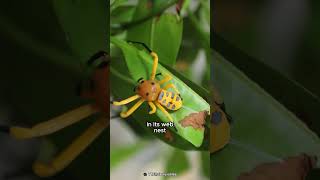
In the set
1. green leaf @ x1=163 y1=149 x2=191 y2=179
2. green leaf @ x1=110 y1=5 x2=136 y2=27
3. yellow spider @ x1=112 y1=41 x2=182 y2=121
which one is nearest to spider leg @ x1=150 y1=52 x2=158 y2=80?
yellow spider @ x1=112 y1=41 x2=182 y2=121

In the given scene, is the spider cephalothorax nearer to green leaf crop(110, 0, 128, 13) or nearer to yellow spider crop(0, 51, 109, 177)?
yellow spider crop(0, 51, 109, 177)

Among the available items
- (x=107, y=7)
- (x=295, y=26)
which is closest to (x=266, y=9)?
(x=295, y=26)

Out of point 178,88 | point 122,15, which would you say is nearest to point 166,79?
point 178,88

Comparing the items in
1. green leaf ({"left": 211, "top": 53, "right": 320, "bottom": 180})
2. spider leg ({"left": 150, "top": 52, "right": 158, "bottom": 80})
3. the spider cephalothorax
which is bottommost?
green leaf ({"left": 211, "top": 53, "right": 320, "bottom": 180})

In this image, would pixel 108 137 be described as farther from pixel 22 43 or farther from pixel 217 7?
pixel 217 7

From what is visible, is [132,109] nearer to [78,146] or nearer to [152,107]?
[152,107]

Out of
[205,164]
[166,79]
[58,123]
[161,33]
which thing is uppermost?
[161,33]
